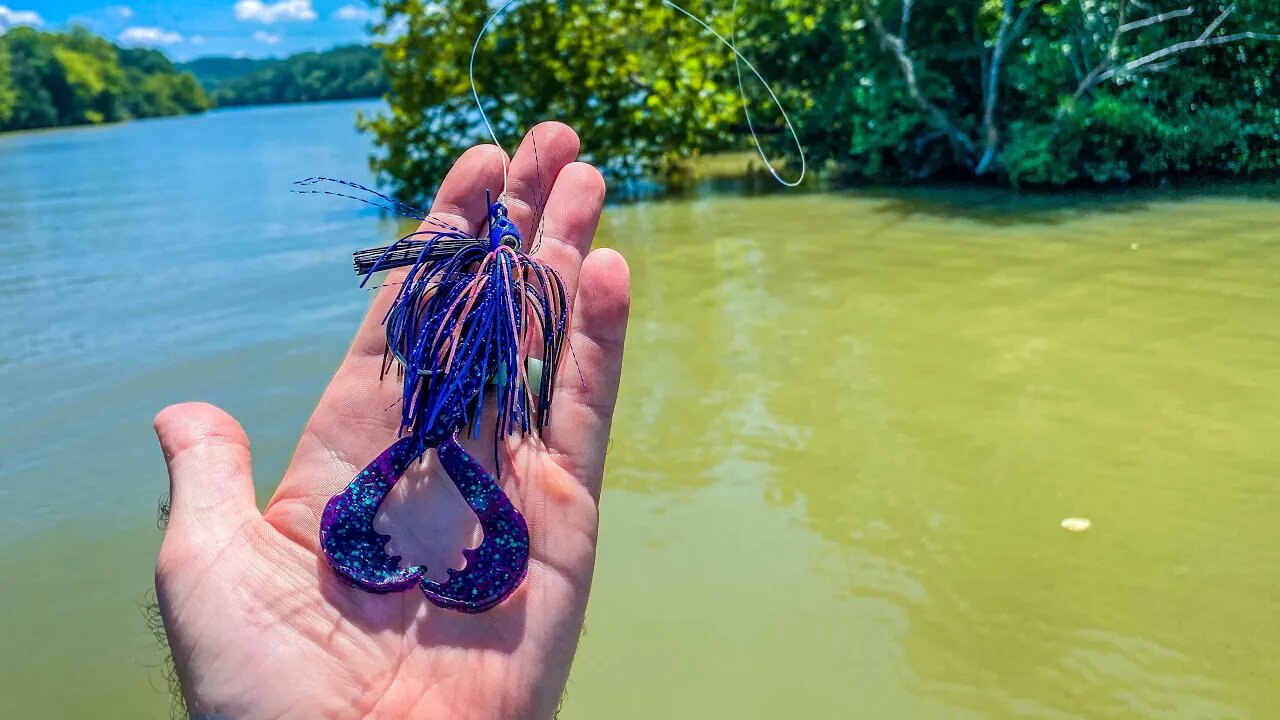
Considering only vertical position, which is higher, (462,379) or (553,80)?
(553,80)

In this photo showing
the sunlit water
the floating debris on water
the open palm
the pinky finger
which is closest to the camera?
the open palm

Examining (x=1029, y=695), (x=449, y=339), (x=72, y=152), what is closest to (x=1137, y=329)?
(x=1029, y=695)

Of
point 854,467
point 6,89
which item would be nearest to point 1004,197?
point 854,467

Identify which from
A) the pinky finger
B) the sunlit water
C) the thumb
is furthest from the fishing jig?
the sunlit water

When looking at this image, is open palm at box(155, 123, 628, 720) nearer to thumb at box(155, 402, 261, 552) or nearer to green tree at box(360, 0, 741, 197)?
thumb at box(155, 402, 261, 552)

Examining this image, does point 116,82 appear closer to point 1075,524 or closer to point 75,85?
point 75,85

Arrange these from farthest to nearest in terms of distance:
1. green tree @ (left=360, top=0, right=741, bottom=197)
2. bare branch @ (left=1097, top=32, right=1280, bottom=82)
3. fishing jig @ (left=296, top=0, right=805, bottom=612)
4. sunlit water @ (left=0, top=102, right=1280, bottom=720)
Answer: green tree @ (left=360, top=0, right=741, bottom=197) → bare branch @ (left=1097, top=32, right=1280, bottom=82) → sunlit water @ (left=0, top=102, right=1280, bottom=720) → fishing jig @ (left=296, top=0, right=805, bottom=612)

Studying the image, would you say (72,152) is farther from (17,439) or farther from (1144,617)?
(1144,617)
